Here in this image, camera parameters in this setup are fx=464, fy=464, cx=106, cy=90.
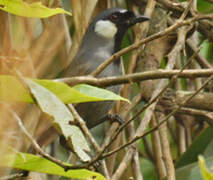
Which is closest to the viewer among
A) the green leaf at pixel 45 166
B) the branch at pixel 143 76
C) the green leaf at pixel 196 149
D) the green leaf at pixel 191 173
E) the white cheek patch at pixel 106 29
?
the green leaf at pixel 45 166

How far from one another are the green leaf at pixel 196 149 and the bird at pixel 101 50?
473mm

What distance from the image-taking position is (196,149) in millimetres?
2334

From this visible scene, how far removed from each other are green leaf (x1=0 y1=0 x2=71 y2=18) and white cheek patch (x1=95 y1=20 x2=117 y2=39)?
171 cm

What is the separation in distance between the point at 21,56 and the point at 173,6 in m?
1.36

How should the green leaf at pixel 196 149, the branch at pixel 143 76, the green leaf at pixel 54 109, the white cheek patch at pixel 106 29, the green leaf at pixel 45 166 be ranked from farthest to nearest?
Result: the white cheek patch at pixel 106 29
the green leaf at pixel 196 149
the branch at pixel 143 76
the green leaf at pixel 45 166
the green leaf at pixel 54 109

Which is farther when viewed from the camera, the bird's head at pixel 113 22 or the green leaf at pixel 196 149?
the bird's head at pixel 113 22

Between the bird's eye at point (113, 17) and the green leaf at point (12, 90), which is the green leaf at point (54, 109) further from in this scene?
the bird's eye at point (113, 17)

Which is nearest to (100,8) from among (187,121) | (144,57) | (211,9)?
(144,57)

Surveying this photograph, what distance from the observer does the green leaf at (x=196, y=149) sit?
231cm

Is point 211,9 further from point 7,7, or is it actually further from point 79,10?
point 7,7

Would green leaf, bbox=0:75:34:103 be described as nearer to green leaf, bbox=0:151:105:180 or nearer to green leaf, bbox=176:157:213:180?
green leaf, bbox=0:151:105:180

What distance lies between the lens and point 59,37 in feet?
2.83

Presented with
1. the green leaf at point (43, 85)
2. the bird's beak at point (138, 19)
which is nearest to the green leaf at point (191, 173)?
the bird's beak at point (138, 19)

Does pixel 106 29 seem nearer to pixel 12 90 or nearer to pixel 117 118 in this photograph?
pixel 117 118
